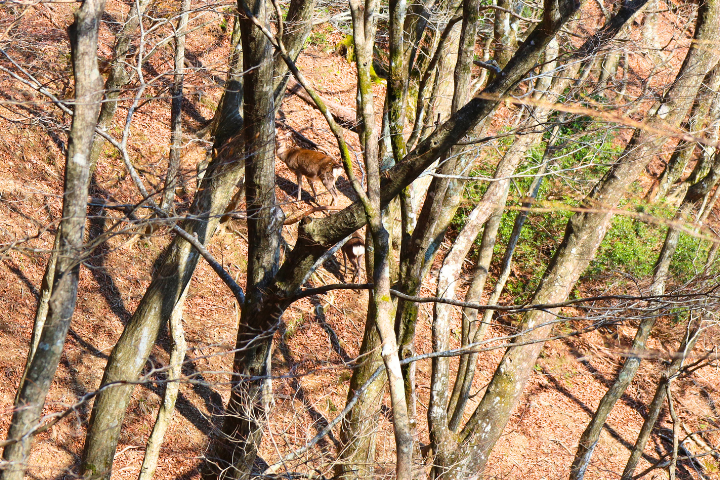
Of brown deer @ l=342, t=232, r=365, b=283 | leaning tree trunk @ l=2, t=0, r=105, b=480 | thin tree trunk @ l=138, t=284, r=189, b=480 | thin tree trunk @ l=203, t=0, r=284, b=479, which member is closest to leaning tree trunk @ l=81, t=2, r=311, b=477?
thin tree trunk @ l=203, t=0, r=284, b=479

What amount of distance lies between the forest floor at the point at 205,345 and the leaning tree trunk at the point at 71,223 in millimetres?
4559

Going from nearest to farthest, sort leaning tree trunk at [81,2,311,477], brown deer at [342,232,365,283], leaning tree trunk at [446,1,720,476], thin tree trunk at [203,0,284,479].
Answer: thin tree trunk at [203,0,284,479]
leaning tree trunk at [81,2,311,477]
leaning tree trunk at [446,1,720,476]
brown deer at [342,232,365,283]

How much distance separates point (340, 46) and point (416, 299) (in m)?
12.4

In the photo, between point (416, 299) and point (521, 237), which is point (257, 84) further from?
point (521, 237)

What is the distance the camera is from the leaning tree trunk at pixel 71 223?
3301mm

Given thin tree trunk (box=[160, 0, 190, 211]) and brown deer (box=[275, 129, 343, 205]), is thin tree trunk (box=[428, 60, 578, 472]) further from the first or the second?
brown deer (box=[275, 129, 343, 205])

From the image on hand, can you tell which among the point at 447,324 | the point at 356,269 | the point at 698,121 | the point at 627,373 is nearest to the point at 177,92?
the point at 447,324

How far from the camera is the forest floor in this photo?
28.7 ft

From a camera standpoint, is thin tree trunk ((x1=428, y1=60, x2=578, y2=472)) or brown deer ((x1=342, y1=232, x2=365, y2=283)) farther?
brown deer ((x1=342, y1=232, x2=365, y2=283))

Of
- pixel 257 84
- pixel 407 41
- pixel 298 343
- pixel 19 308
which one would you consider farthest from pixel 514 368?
pixel 19 308

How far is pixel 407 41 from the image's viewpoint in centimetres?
783

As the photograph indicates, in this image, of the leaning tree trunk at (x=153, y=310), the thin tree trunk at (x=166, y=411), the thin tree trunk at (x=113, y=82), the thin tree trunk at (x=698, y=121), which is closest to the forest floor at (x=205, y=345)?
the thin tree trunk at (x=166, y=411)

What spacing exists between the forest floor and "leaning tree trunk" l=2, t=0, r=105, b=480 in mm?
4559

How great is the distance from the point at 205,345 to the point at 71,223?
19.9 feet
